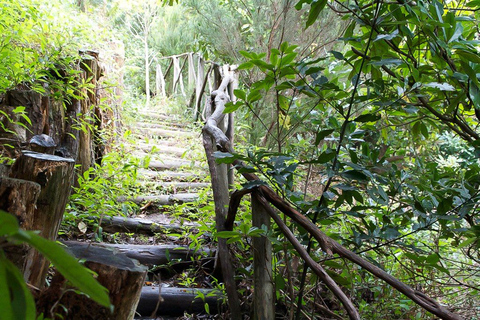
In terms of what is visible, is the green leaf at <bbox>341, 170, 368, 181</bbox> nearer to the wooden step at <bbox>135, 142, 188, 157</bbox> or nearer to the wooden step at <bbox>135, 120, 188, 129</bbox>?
the wooden step at <bbox>135, 142, 188, 157</bbox>

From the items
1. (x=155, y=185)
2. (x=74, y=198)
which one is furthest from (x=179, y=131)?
(x=74, y=198)

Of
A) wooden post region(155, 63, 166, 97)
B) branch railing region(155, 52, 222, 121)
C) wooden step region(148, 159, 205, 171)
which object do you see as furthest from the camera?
wooden post region(155, 63, 166, 97)

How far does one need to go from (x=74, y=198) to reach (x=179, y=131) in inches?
147

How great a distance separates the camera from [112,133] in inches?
152

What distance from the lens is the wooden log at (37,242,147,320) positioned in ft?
3.34

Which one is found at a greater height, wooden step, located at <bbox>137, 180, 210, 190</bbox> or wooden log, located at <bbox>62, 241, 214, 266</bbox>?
wooden step, located at <bbox>137, 180, 210, 190</bbox>

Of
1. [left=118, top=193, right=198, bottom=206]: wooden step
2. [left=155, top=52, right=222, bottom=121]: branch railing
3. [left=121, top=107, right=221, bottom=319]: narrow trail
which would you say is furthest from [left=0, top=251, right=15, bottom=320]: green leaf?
[left=155, top=52, right=222, bottom=121]: branch railing

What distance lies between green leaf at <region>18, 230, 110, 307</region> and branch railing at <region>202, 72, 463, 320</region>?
861 millimetres

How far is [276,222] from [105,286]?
614 mm

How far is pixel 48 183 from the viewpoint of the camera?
4.83 feet

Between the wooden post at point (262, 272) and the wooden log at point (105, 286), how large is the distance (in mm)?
546

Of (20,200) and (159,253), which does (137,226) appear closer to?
(159,253)

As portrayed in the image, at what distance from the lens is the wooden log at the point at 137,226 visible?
3074 millimetres

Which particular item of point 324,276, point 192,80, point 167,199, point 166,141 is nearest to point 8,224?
point 324,276
